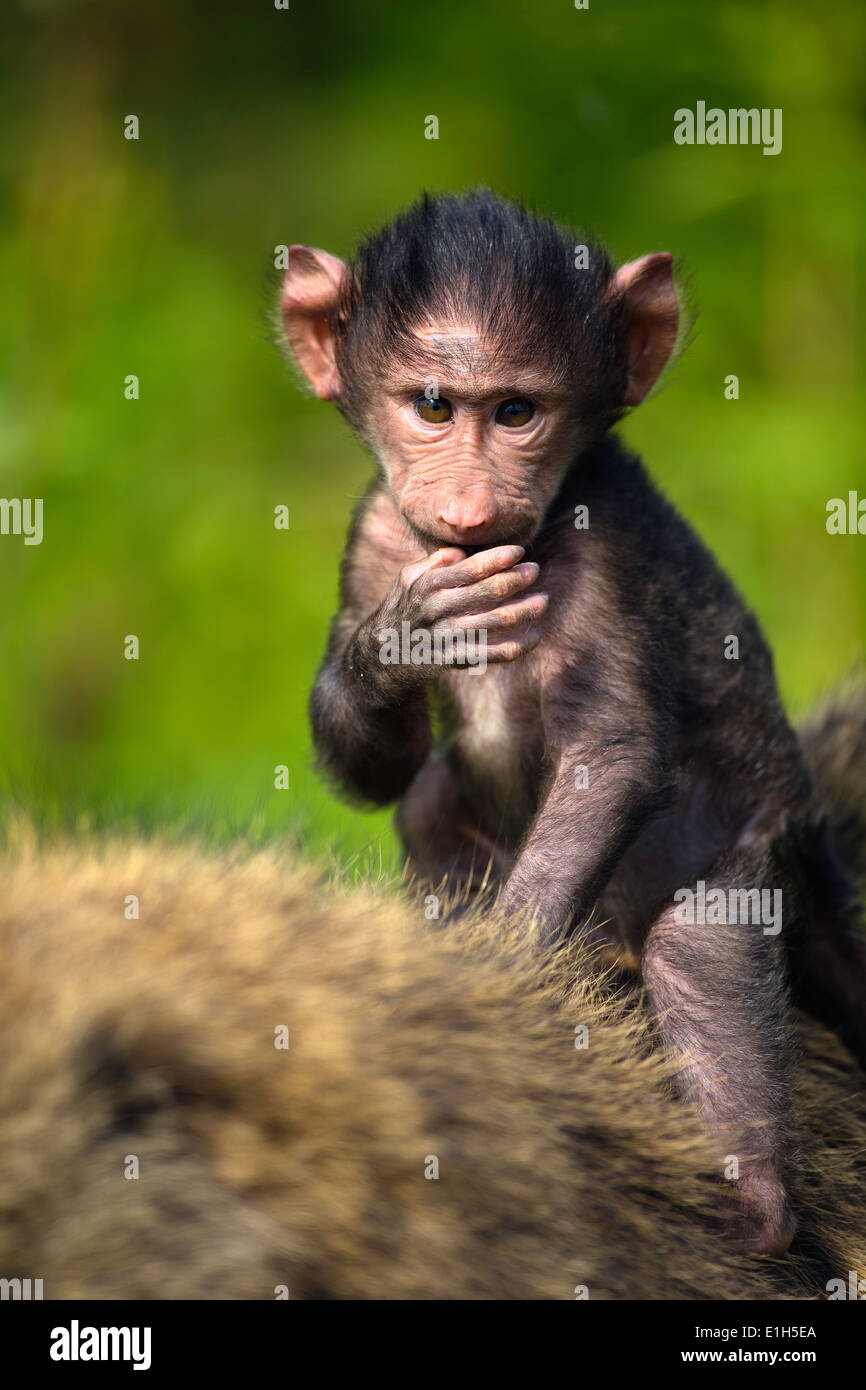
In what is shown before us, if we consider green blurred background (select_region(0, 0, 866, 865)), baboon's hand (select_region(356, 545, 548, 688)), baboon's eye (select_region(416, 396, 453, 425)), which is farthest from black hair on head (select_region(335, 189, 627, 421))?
green blurred background (select_region(0, 0, 866, 865))

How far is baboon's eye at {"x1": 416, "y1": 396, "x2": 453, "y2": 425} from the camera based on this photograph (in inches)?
129

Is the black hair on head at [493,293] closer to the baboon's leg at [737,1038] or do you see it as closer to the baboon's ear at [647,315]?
the baboon's ear at [647,315]

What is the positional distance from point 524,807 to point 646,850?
29 centimetres

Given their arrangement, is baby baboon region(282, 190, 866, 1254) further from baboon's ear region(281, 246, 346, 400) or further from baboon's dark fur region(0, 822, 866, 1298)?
baboon's dark fur region(0, 822, 866, 1298)

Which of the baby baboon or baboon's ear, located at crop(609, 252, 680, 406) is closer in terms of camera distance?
the baby baboon

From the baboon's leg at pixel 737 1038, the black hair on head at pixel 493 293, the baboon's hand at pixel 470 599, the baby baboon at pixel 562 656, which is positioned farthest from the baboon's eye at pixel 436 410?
the baboon's leg at pixel 737 1038

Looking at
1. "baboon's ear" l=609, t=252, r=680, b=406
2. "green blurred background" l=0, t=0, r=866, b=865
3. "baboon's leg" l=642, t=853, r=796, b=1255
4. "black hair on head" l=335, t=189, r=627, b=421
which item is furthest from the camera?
"green blurred background" l=0, t=0, r=866, b=865

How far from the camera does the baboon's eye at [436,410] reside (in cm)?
328

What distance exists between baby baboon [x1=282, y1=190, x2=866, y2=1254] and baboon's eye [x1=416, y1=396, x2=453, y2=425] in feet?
0.04

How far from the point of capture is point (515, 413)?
3.27m

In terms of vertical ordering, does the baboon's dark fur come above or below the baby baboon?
below

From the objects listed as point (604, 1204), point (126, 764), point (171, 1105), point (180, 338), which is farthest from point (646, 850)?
point (180, 338)

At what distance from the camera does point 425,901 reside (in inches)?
104

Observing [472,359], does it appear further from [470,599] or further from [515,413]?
[470,599]
